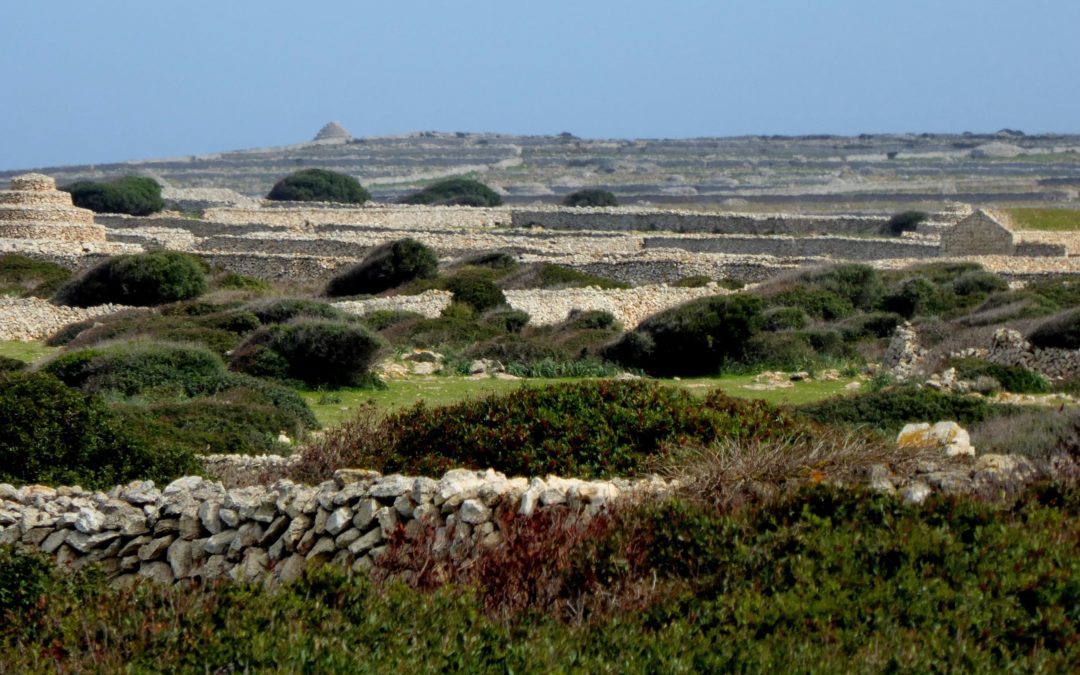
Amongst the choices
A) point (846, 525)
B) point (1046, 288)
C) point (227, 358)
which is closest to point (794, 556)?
point (846, 525)

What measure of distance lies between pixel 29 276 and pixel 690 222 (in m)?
23.3

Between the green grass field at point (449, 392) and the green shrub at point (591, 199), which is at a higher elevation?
the green grass field at point (449, 392)

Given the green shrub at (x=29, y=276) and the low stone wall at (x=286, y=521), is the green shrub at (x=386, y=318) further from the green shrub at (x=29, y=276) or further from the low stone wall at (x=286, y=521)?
the low stone wall at (x=286, y=521)

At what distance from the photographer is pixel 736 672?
5.86 meters

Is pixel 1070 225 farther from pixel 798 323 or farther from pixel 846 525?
pixel 846 525

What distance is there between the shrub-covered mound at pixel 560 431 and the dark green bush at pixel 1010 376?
7.38 metres

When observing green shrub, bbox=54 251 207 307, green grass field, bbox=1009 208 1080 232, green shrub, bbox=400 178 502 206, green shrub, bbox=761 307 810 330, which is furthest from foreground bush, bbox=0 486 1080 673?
green shrub, bbox=400 178 502 206

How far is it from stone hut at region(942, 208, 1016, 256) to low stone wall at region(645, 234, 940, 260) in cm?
66

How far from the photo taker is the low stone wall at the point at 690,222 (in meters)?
50.5

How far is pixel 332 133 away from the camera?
176 meters

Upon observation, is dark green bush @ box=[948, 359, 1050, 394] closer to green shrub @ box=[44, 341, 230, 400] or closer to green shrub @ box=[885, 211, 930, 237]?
green shrub @ box=[44, 341, 230, 400]

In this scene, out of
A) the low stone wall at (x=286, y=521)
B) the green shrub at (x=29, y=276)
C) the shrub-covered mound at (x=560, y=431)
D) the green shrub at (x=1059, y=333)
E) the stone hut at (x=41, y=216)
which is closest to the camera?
the low stone wall at (x=286, y=521)

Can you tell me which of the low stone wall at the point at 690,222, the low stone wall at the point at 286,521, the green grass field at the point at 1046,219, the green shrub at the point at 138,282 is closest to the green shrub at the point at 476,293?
the green shrub at the point at 138,282

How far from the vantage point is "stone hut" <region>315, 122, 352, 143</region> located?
572ft
